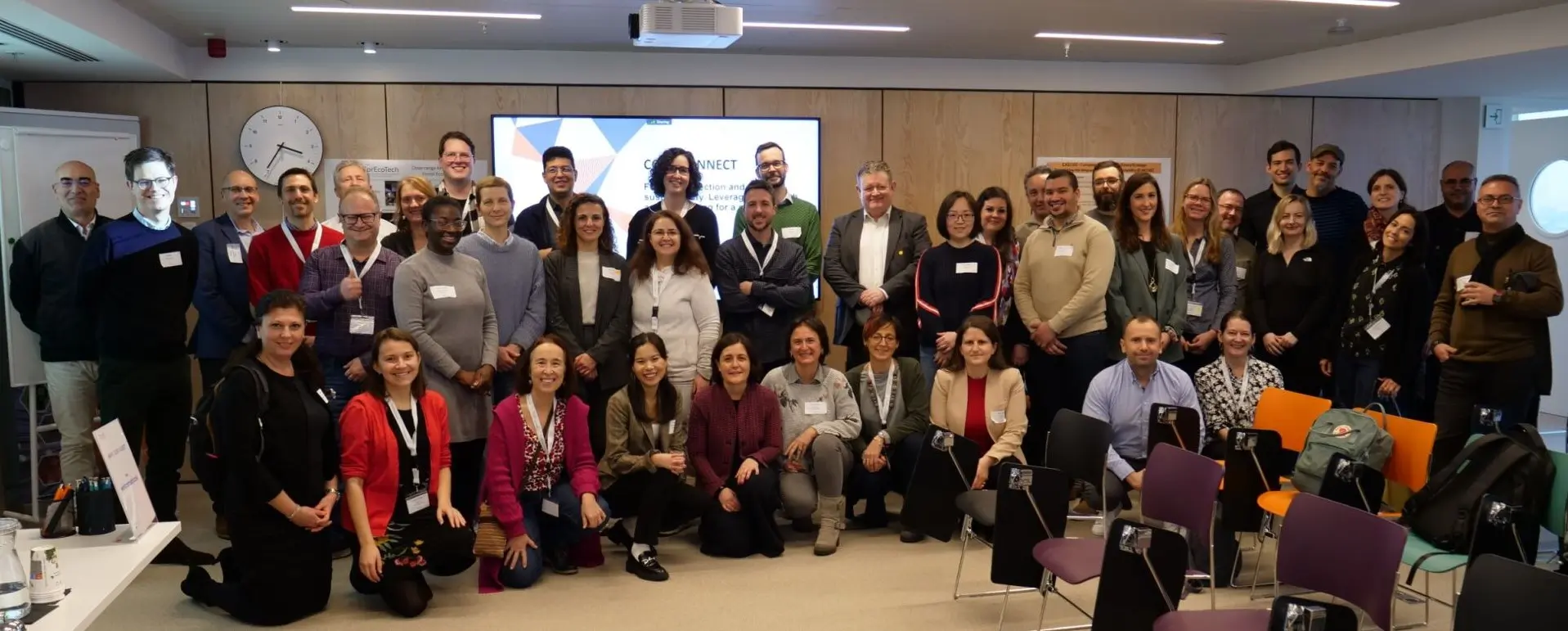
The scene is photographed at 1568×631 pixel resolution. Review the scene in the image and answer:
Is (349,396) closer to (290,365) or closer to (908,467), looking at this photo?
(290,365)

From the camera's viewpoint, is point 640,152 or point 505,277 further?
point 640,152

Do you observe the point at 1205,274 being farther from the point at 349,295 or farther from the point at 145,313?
the point at 145,313

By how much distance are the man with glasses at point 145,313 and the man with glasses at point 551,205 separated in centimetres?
154

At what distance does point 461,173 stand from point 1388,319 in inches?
184

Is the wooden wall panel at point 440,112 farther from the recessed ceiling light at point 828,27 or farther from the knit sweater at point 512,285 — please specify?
the knit sweater at point 512,285

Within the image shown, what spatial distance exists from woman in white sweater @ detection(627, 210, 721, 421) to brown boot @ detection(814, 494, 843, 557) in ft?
2.58

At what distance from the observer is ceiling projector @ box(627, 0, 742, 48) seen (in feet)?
15.6

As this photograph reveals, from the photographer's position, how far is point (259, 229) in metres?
5.07

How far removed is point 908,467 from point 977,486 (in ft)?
1.89

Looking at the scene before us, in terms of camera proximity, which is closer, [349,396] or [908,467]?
[349,396]

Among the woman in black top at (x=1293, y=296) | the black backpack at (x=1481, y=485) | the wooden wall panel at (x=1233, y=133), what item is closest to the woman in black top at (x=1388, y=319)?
the woman in black top at (x=1293, y=296)

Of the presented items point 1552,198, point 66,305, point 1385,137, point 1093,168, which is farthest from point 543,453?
point 1552,198

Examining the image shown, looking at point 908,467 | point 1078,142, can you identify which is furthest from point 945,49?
point 908,467

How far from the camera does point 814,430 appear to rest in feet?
15.7
